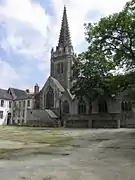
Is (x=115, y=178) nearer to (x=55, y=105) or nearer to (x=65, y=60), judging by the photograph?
(x=55, y=105)

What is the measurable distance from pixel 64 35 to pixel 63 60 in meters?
11.4

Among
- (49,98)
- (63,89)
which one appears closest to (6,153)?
(49,98)

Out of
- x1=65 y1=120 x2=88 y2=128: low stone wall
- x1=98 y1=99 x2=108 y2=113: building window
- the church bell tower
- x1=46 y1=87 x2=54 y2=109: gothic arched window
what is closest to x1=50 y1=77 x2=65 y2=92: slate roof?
the church bell tower

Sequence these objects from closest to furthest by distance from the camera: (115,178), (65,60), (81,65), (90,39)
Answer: (115,178) < (90,39) < (81,65) < (65,60)

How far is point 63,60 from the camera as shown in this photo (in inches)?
3100

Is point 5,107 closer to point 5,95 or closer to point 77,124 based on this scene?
point 5,95

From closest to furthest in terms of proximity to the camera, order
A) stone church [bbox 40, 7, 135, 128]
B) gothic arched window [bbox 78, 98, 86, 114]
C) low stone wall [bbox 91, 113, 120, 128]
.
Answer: low stone wall [bbox 91, 113, 120, 128] → stone church [bbox 40, 7, 135, 128] → gothic arched window [bbox 78, 98, 86, 114]

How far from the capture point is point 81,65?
175 feet

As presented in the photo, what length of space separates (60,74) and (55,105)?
12.2 meters

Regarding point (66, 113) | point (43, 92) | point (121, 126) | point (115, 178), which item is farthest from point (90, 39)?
point (43, 92)

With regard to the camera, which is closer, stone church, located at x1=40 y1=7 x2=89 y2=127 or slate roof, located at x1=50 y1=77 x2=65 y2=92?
stone church, located at x1=40 y1=7 x2=89 y2=127

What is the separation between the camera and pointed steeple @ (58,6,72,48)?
8264 cm

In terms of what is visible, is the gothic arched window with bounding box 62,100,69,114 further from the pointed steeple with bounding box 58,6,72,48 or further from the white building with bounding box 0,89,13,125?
the pointed steeple with bounding box 58,6,72,48

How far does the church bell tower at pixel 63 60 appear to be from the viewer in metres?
75.9
